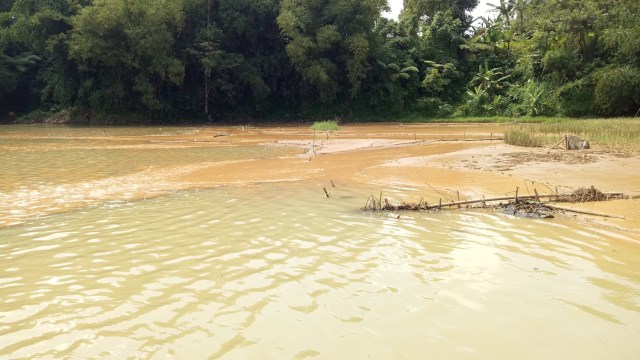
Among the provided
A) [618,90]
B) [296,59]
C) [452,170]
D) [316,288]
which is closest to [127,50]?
[296,59]

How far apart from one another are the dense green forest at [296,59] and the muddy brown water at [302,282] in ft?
86.7

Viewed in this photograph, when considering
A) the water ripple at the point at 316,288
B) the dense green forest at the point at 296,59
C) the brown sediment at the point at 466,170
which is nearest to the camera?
the water ripple at the point at 316,288

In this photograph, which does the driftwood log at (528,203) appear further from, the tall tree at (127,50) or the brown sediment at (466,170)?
the tall tree at (127,50)

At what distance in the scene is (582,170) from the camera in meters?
10.9

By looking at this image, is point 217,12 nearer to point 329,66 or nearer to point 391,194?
point 329,66

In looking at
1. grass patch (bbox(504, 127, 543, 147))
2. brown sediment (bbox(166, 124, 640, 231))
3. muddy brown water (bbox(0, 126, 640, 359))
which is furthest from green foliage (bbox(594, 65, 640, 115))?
muddy brown water (bbox(0, 126, 640, 359))

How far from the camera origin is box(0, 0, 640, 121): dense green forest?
100ft

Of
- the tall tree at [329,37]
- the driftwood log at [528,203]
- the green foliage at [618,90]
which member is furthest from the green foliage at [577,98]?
the driftwood log at [528,203]

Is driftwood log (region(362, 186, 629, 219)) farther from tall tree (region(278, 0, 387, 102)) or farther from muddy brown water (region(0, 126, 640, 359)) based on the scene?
tall tree (region(278, 0, 387, 102))

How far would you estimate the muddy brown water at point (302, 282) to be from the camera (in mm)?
3498

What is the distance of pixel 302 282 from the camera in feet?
15.4

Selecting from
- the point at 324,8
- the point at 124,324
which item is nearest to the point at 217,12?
the point at 324,8

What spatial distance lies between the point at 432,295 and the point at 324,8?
3303 centimetres

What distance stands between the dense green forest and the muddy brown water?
86.7 ft
